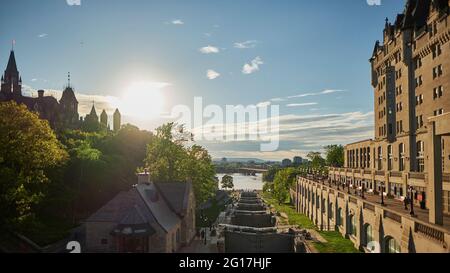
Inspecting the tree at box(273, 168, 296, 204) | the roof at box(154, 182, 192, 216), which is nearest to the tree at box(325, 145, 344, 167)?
the tree at box(273, 168, 296, 204)

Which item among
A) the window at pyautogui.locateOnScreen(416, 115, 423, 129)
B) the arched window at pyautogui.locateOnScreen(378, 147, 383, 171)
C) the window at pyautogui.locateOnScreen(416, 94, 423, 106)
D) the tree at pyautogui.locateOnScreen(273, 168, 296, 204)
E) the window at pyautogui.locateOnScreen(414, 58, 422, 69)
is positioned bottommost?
the tree at pyautogui.locateOnScreen(273, 168, 296, 204)

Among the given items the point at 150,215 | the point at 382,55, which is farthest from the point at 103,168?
the point at 382,55

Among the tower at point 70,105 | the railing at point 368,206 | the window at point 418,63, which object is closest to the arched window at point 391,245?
the railing at point 368,206

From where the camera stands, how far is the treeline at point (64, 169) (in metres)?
29.5

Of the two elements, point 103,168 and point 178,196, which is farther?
point 103,168

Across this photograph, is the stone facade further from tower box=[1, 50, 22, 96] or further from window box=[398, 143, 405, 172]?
tower box=[1, 50, 22, 96]

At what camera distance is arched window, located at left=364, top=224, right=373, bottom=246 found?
3045 cm

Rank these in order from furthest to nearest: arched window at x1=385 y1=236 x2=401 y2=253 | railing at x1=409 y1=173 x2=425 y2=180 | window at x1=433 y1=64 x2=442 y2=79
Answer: window at x1=433 y1=64 x2=442 y2=79 → railing at x1=409 y1=173 x2=425 y2=180 → arched window at x1=385 y1=236 x2=401 y2=253

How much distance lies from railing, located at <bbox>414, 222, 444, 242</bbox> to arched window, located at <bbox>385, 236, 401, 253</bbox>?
4467mm

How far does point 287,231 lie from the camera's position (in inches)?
1879

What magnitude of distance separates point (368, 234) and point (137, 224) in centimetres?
1956

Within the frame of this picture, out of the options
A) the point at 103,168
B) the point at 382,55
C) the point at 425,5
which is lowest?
the point at 103,168
